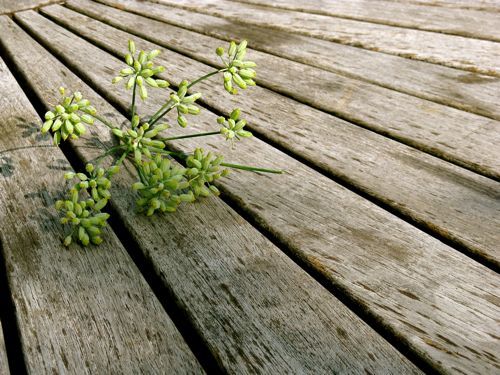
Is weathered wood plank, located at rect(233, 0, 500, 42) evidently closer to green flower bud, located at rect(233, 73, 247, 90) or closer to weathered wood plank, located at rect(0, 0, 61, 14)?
weathered wood plank, located at rect(0, 0, 61, 14)

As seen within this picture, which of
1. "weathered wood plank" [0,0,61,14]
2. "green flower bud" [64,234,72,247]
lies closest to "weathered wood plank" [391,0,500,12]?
"weathered wood plank" [0,0,61,14]

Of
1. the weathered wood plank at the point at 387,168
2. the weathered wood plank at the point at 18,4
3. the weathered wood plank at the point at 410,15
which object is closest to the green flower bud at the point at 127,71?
the weathered wood plank at the point at 387,168

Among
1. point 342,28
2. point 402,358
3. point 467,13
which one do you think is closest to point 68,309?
point 402,358

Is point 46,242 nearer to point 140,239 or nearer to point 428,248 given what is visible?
point 140,239

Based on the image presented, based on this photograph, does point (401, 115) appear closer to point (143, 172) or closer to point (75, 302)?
point (143, 172)

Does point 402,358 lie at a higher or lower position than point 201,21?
lower

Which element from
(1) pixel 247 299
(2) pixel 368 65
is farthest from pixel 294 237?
(2) pixel 368 65
